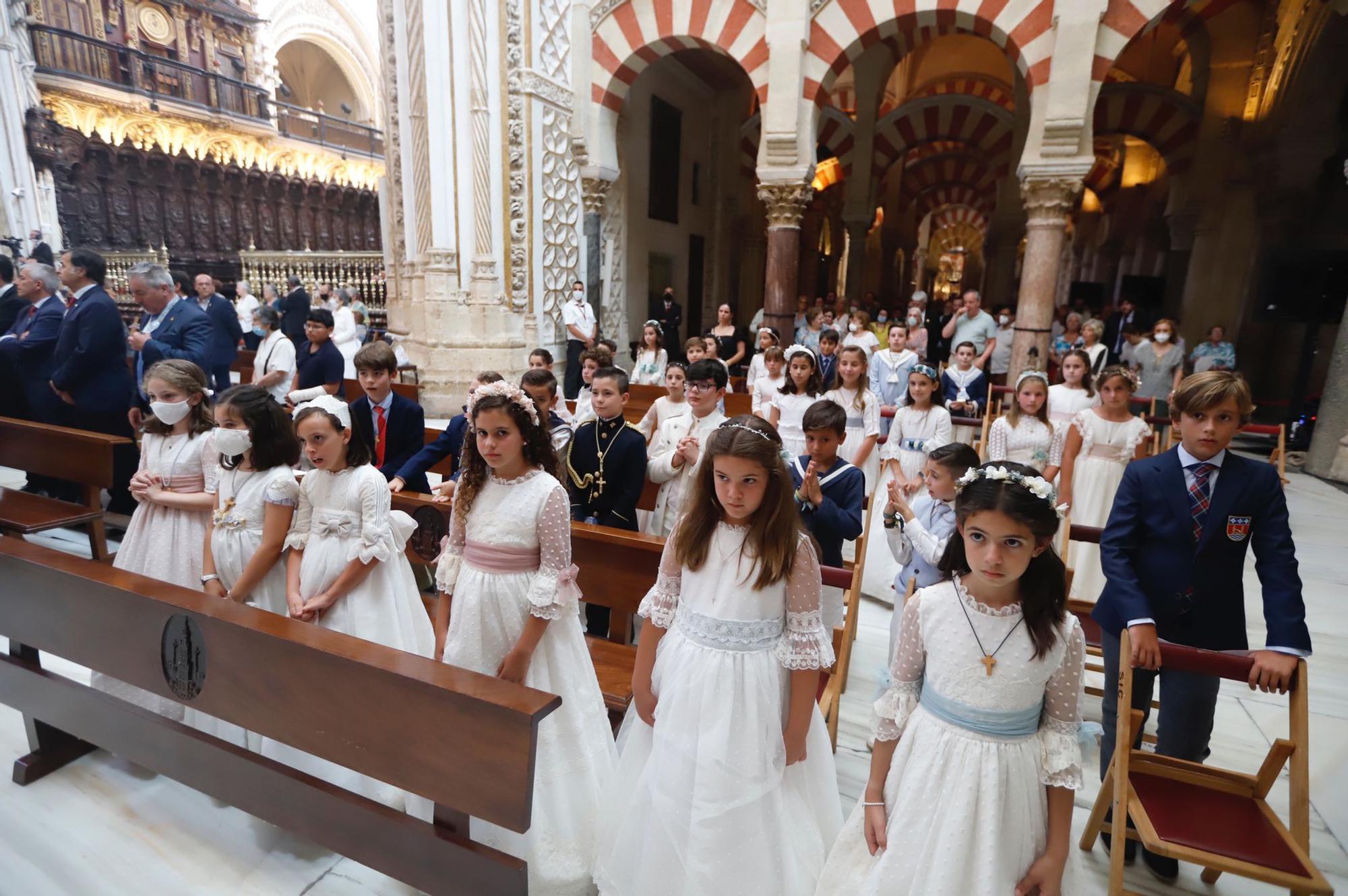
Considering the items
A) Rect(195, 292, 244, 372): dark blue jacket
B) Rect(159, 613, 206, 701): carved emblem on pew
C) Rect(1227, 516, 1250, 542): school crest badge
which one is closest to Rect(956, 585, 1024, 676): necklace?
Rect(1227, 516, 1250, 542): school crest badge

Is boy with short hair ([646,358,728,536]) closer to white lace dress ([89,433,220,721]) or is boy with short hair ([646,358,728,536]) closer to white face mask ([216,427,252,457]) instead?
white face mask ([216,427,252,457])

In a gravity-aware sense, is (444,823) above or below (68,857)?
above

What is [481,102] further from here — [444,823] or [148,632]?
[444,823]

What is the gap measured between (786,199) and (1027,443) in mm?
5391

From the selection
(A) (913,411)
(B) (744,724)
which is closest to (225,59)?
(A) (913,411)

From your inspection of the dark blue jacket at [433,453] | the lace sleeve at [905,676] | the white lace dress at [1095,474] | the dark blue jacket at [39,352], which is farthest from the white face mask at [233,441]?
the white lace dress at [1095,474]

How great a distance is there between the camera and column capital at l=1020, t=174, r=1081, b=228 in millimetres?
7324

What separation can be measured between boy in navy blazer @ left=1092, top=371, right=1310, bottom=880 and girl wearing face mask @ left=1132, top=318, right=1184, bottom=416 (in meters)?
6.35

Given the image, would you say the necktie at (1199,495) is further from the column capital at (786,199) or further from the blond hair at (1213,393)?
the column capital at (786,199)

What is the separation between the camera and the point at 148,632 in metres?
2.12

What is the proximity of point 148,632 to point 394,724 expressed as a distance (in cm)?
101

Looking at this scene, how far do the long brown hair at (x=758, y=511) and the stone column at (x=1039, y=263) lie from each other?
7.28 metres

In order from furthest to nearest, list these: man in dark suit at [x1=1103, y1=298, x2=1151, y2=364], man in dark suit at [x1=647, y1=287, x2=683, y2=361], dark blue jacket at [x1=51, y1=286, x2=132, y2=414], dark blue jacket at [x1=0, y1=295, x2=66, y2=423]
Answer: man in dark suit at [x1=647, y1=287, x2=683, y2=361] → man in dark suit at [x1=1103, y1=298, x2=1151, y2=364] → dark blue jacket at [x1=0, y1=295, x2=66, y2=423] → dark blue jacket at [x1=51, y1=286, x2=132, y2=414]

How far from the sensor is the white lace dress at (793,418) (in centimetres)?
438
